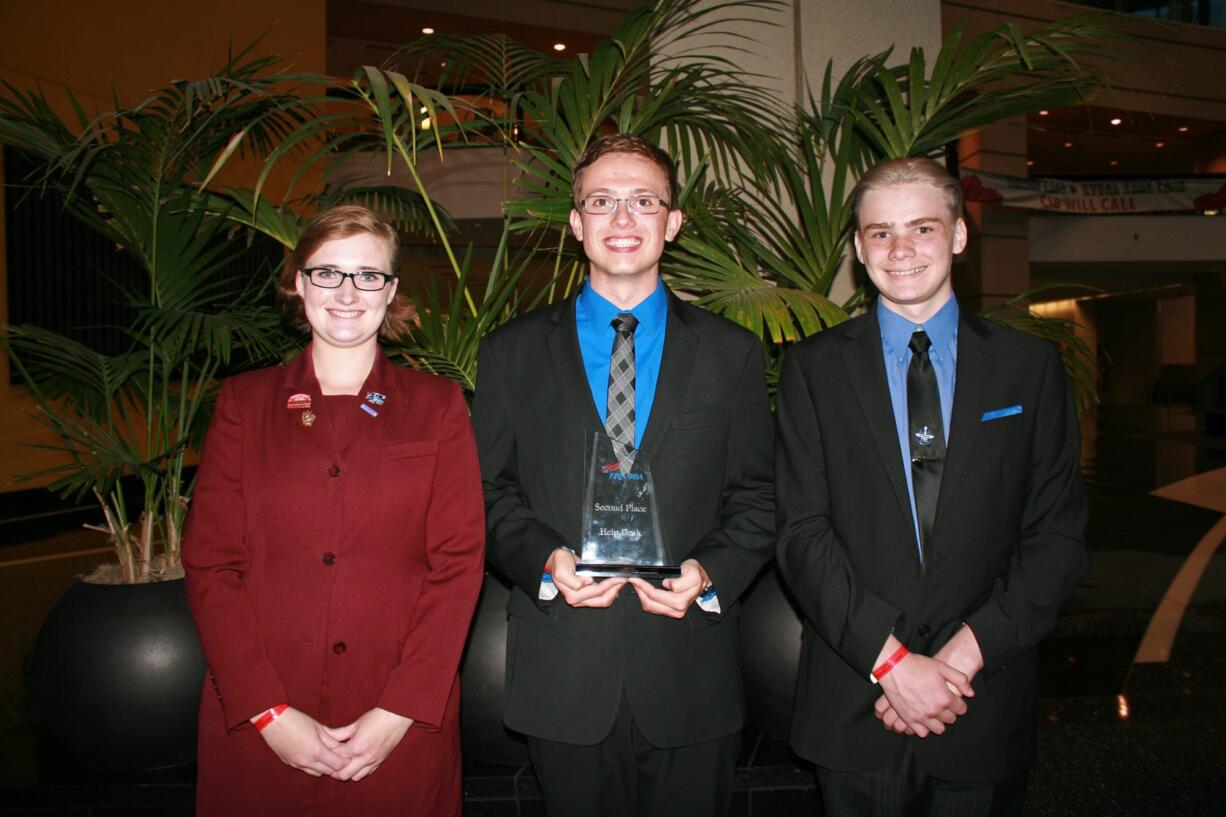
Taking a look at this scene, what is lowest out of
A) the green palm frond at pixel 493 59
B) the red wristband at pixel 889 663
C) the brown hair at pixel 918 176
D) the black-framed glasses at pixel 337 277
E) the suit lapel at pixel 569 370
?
the red wristband at pixel 889 663

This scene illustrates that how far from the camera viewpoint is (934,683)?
5.69ft

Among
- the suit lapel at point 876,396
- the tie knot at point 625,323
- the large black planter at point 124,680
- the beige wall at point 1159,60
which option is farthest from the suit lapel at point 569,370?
the beige wall at point 1159,60

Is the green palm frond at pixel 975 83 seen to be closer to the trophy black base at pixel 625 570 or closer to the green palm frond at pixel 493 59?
the green palm frond at pixel 493 59

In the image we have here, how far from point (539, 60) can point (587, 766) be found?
280 centimetres

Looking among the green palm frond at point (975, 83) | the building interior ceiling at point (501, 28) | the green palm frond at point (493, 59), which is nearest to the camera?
the green palm frond at point (975, 83)

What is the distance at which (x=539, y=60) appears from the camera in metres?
3.58

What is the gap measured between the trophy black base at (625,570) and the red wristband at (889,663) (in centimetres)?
49

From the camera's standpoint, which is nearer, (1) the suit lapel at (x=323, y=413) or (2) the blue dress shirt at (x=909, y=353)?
(1) the suit lapel at (x=323, y=413)

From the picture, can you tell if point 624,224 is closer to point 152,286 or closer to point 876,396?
point 876,396

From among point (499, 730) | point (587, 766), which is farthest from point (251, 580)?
point (499, 730)

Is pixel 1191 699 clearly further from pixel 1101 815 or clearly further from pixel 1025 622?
pixel 1025 622

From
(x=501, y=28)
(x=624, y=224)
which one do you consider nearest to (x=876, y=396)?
(x=624, y=224)

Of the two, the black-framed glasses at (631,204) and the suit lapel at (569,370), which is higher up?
the black-framed glasses at (631,204)

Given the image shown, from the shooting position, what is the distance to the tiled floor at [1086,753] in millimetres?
2945
